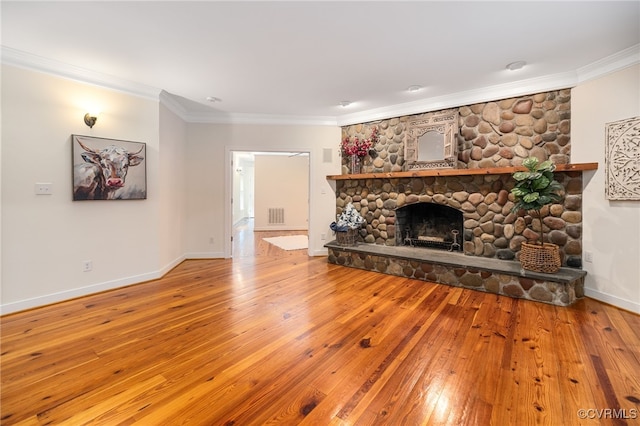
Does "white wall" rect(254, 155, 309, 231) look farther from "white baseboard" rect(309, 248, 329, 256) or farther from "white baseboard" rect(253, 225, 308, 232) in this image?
"white baseboard" rect(309, 248, 329, 256)

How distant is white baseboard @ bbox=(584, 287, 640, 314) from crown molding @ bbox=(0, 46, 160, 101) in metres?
5.88

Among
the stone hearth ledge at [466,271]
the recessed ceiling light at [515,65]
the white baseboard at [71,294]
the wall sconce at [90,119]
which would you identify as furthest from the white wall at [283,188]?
the recessed ceiling light at [515,65]

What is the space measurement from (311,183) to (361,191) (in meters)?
0.94

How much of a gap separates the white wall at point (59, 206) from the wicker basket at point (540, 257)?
15.7 ft

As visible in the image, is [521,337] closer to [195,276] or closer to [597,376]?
[597,376]

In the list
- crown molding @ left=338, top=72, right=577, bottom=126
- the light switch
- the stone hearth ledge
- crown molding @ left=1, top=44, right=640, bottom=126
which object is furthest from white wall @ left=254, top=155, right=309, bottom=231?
the light switch

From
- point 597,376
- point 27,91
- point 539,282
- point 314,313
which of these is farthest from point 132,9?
point 539,282

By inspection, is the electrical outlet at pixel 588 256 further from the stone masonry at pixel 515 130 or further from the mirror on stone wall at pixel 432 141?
the mirror on stone wall at pixel 432 141

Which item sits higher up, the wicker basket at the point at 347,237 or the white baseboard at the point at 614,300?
the wicker basket at the point at 347,237

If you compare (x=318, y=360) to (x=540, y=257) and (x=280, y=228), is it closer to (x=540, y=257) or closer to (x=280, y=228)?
(x=540, y=257)

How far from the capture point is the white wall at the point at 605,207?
280 cm

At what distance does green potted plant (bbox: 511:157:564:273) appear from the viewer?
2.99 meters

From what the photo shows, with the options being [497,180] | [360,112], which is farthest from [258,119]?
[497,180]

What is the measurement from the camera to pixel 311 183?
5.13 metres
